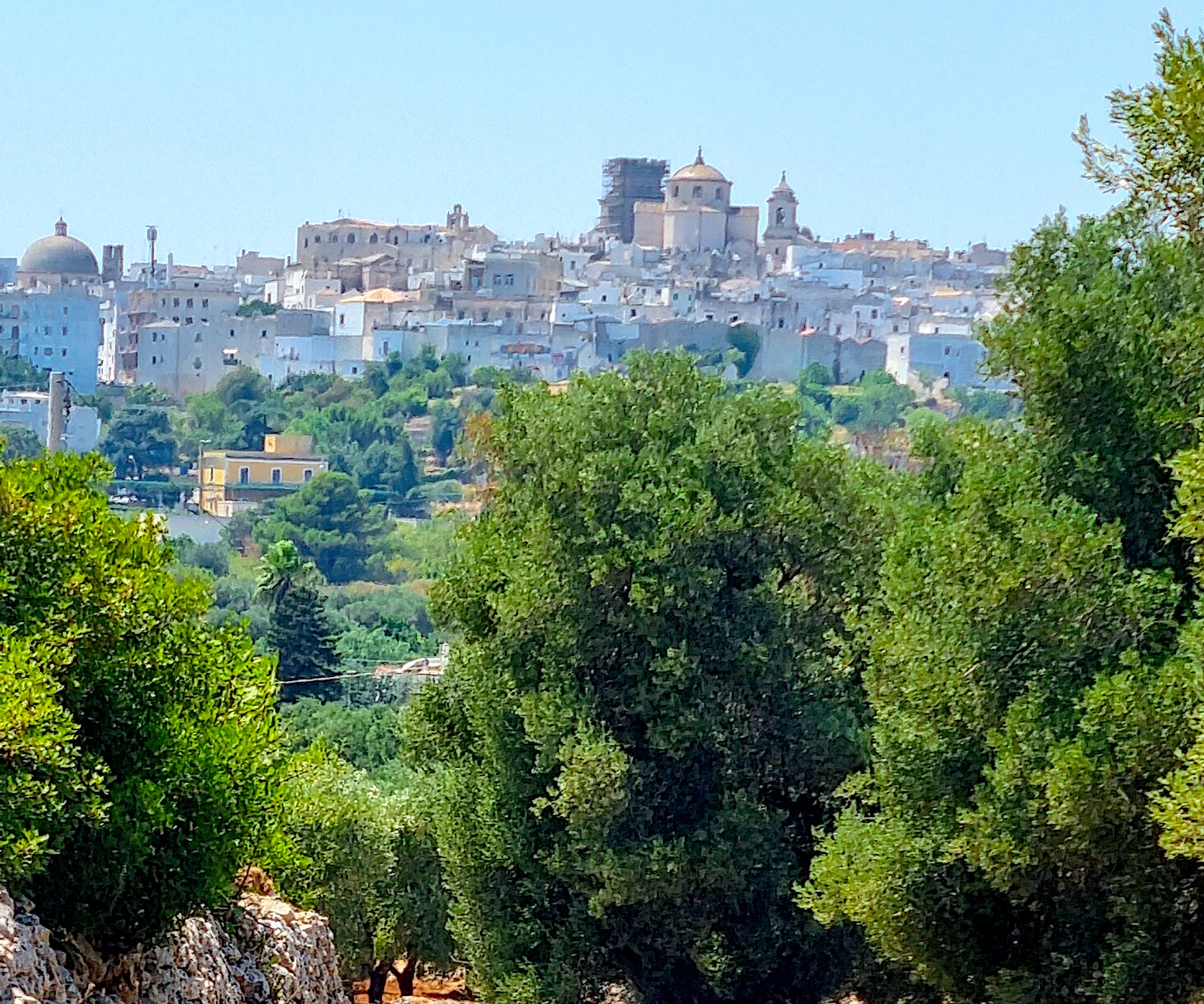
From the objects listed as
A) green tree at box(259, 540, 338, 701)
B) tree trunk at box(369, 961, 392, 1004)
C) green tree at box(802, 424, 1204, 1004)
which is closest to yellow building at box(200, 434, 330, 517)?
green tree at box(259, 540, 338, 701)

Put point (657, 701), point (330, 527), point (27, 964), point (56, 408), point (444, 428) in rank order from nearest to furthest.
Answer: point (27, 964), point (657, 701), point (56, 408), point (330, 527), point (444, 428)

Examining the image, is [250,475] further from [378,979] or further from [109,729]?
[109,729]

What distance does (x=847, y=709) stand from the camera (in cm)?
1183

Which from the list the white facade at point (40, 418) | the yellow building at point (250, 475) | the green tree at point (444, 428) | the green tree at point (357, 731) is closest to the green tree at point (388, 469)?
the yellow building at point (250, 475)

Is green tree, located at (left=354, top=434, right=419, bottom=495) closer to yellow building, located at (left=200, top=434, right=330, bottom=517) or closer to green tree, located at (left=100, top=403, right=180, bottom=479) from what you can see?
yellow building, located at (left=200, top=434, right=330, bottom=517)

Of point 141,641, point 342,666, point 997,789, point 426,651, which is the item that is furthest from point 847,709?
point 426,651

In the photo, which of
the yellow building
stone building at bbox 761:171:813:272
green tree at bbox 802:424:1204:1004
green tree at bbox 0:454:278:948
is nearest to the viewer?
green tree at bbox 0:454:278:948

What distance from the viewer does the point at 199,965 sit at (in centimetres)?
782

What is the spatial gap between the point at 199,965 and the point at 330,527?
A: 79141 millimetres

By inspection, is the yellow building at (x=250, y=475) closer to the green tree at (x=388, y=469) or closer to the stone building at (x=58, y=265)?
the green tree at (x=388, y=469)

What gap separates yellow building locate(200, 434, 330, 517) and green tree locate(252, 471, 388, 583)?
7545 millimetres

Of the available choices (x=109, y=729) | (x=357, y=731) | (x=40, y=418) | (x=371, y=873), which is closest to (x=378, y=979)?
(x=371, y=873)

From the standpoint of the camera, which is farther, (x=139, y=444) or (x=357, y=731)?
(x=139, y=444)

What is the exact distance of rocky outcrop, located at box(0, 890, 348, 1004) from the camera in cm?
635
